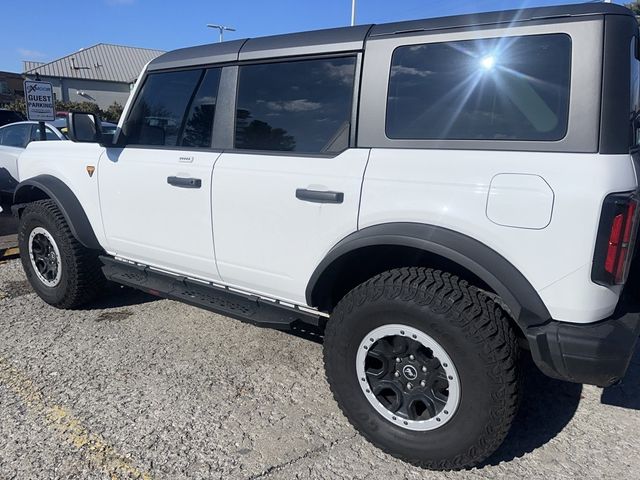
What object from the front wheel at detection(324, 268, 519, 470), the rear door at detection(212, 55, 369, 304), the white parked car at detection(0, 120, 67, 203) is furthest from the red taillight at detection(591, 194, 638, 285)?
the white parked car at detection(0, 120, 67, 203)

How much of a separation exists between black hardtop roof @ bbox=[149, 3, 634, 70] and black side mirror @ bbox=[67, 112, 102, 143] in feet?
2.00

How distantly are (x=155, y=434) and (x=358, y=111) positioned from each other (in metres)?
2.01

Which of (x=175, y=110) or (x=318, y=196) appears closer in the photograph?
(x=318, y=196)

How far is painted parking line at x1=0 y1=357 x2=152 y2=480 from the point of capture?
8.06 ft

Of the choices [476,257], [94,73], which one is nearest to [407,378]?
[476,257]

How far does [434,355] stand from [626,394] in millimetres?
1686

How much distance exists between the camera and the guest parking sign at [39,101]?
23.5 ft

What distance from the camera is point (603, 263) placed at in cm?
201

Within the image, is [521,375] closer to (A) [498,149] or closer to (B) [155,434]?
(A) [498,149]

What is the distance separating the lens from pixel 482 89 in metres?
2.29

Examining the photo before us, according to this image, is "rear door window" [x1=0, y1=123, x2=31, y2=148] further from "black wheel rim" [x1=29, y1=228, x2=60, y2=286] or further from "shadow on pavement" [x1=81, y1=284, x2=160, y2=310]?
"shadow on pavement" [x1=81, y1=284, x2=160, y2=310]

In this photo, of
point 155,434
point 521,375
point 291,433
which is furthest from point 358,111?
point 155,434

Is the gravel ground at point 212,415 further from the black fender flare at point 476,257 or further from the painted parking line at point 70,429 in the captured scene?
the black fender flare at point 476,257

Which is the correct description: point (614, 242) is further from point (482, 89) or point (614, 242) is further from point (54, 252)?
point (54, 252)
